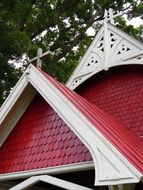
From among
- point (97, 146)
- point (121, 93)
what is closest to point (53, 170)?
point (97, 146)

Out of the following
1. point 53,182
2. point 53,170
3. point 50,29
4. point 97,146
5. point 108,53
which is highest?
point 50,29

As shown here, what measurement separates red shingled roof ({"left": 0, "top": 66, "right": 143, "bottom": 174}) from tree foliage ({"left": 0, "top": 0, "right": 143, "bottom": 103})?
8165 millimetres

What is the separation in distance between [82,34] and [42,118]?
48.4ft

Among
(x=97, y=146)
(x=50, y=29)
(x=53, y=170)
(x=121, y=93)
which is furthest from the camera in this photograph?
(x=50, y=29)

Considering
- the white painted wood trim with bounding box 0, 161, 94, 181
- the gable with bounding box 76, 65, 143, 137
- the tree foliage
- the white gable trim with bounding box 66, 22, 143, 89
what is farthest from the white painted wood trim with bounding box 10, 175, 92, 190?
the tree foliage

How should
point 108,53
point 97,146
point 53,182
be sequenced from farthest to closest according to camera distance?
point 108,53, point 53,182, point 97,146

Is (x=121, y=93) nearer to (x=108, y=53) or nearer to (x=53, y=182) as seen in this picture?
(x=108, y=53)

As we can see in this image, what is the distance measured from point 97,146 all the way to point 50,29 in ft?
51.2

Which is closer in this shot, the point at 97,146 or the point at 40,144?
the point at 97,146

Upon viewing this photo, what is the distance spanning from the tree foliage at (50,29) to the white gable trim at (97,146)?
9.10 meters

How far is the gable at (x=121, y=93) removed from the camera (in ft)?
29.6

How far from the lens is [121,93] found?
9.81m

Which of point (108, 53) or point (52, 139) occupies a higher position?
point (108, 53)

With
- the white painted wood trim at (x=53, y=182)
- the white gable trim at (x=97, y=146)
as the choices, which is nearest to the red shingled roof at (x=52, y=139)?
the white gable trim at (x=97, y=146)
